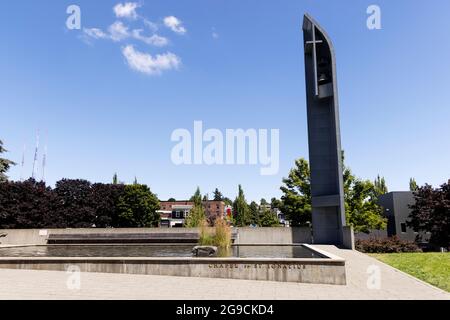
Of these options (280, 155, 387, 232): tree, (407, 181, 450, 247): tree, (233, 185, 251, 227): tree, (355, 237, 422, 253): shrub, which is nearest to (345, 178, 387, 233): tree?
(280, 155, 387, 232): tree

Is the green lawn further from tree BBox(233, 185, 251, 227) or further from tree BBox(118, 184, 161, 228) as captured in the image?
tree BBox(233, 185, 251, 227)

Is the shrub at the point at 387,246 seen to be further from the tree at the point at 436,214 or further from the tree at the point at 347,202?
the tree at the point at 347,202

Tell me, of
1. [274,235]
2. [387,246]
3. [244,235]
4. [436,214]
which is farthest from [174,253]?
[436,214]

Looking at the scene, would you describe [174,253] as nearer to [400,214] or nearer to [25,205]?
[25,205]

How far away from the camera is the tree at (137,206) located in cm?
4062

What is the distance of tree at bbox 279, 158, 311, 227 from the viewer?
91.0 feet

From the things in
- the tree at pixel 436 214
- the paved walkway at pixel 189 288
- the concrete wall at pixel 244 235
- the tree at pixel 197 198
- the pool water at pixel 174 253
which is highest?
the tree at pixel 197 198

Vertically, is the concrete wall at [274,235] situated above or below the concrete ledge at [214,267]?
above

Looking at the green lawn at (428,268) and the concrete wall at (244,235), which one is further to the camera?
the concrete wall at (244,235)

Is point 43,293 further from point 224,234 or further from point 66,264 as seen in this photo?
point 224,234

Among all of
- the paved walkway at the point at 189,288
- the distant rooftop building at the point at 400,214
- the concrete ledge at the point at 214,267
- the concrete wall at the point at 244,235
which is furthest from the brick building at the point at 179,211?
the paved walkway at the point at 189,288

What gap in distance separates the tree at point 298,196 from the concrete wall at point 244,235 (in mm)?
4418

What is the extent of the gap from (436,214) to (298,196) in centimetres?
949

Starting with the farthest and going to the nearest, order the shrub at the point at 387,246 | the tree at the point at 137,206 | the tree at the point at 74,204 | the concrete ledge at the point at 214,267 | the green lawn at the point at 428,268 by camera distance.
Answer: the tree at the point at 137,206 → the tree at the point at 74,204 → the shrub at the point at 387,246 → the green lawn at the point at 428,268 → the concrete ledge at the point at 214,267
